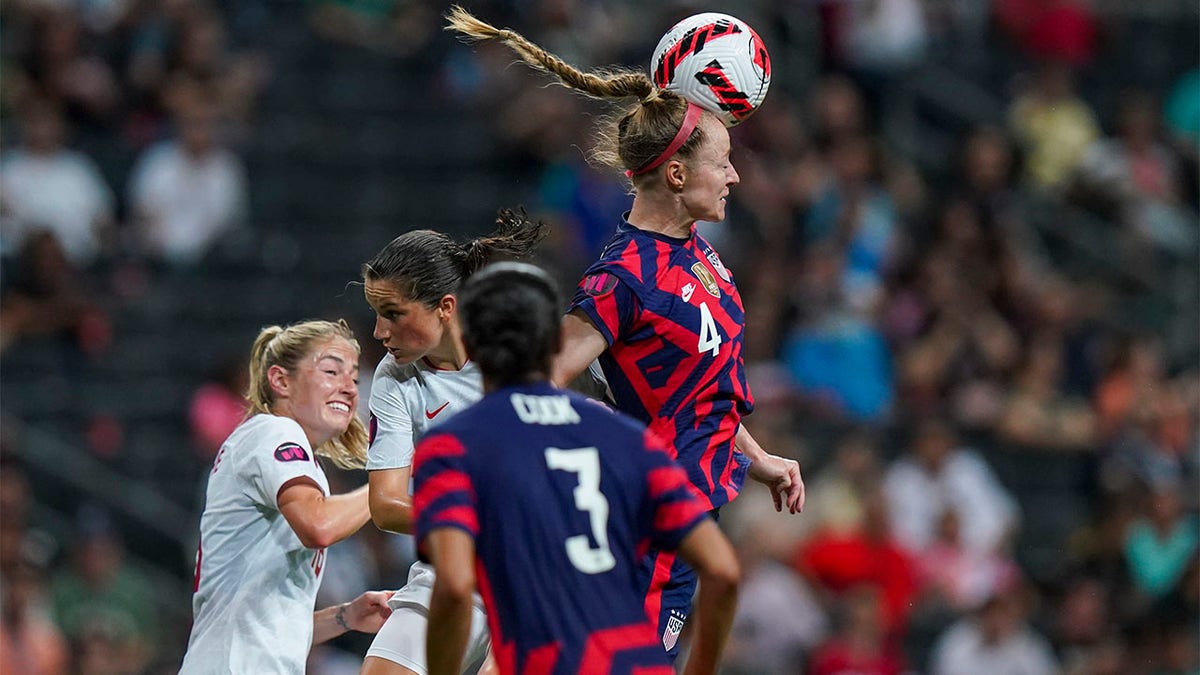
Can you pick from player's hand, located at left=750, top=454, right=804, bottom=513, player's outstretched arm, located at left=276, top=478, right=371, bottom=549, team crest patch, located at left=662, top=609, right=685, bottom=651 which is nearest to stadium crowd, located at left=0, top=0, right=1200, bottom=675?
player's outstretched arm, located at left=276, top=478, right=371, bottom=549

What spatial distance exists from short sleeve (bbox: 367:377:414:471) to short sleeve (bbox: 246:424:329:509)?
197 mm

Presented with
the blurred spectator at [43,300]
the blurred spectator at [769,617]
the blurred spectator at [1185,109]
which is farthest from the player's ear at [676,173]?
the blurred spectator at [1185,109]

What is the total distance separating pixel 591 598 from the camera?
4.35 m

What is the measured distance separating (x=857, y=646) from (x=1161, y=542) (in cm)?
270

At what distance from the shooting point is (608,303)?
5.45 metres

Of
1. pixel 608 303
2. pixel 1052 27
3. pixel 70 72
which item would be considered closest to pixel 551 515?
pixel 608 303

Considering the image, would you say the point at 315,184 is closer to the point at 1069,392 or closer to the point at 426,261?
the point at 1069,392

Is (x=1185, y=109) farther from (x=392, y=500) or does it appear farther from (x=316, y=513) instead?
(x=316, y=513)

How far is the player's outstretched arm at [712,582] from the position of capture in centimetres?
435

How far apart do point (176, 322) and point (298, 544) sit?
8639 millimetres

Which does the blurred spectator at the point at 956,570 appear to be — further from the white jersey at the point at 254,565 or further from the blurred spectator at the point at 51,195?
the white jersey at the point at 254,565

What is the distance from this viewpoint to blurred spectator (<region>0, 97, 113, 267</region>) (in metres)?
14.0

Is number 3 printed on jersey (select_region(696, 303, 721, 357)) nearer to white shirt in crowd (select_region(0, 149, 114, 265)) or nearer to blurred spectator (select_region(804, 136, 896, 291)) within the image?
blurred spectator (select_region(804, 136, 896, 291))

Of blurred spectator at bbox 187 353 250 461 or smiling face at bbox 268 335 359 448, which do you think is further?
blurred spectator at bbox 187 353 250 461
